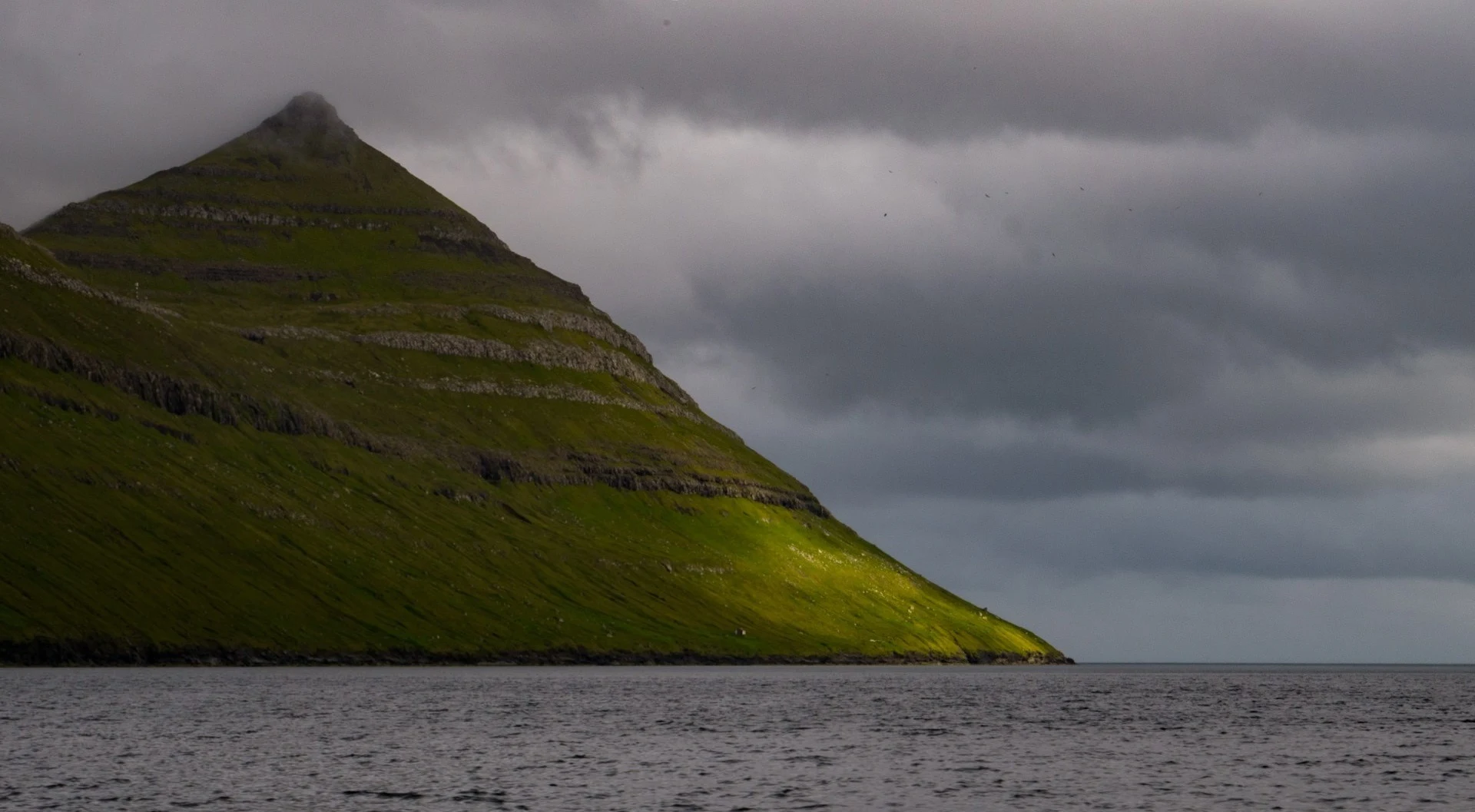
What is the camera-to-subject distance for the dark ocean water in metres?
70.6

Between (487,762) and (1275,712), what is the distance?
10113cm

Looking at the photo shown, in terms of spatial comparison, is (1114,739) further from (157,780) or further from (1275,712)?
(157,780)

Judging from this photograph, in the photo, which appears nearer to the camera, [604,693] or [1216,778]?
[1216,778]

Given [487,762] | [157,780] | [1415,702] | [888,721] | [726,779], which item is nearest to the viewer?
[157,780]

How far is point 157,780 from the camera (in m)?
74.0

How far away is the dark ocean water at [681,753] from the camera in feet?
232

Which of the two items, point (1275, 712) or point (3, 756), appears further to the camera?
point (1275, 712)

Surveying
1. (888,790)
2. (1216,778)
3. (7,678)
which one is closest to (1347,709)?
(1216,778)

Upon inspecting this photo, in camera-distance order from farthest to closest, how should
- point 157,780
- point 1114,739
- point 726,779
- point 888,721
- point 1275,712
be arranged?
point 1275,712 < point 888,721 < point 1114,739 < point 726,779 < point 157,780

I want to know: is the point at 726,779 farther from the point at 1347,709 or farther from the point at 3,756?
the point at 1347,709

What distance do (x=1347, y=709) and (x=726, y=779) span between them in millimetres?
114324

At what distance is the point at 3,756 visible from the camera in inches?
3253

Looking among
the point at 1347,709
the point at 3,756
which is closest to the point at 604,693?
the point at 1347,709

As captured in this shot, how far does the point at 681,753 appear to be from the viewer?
95.6m
